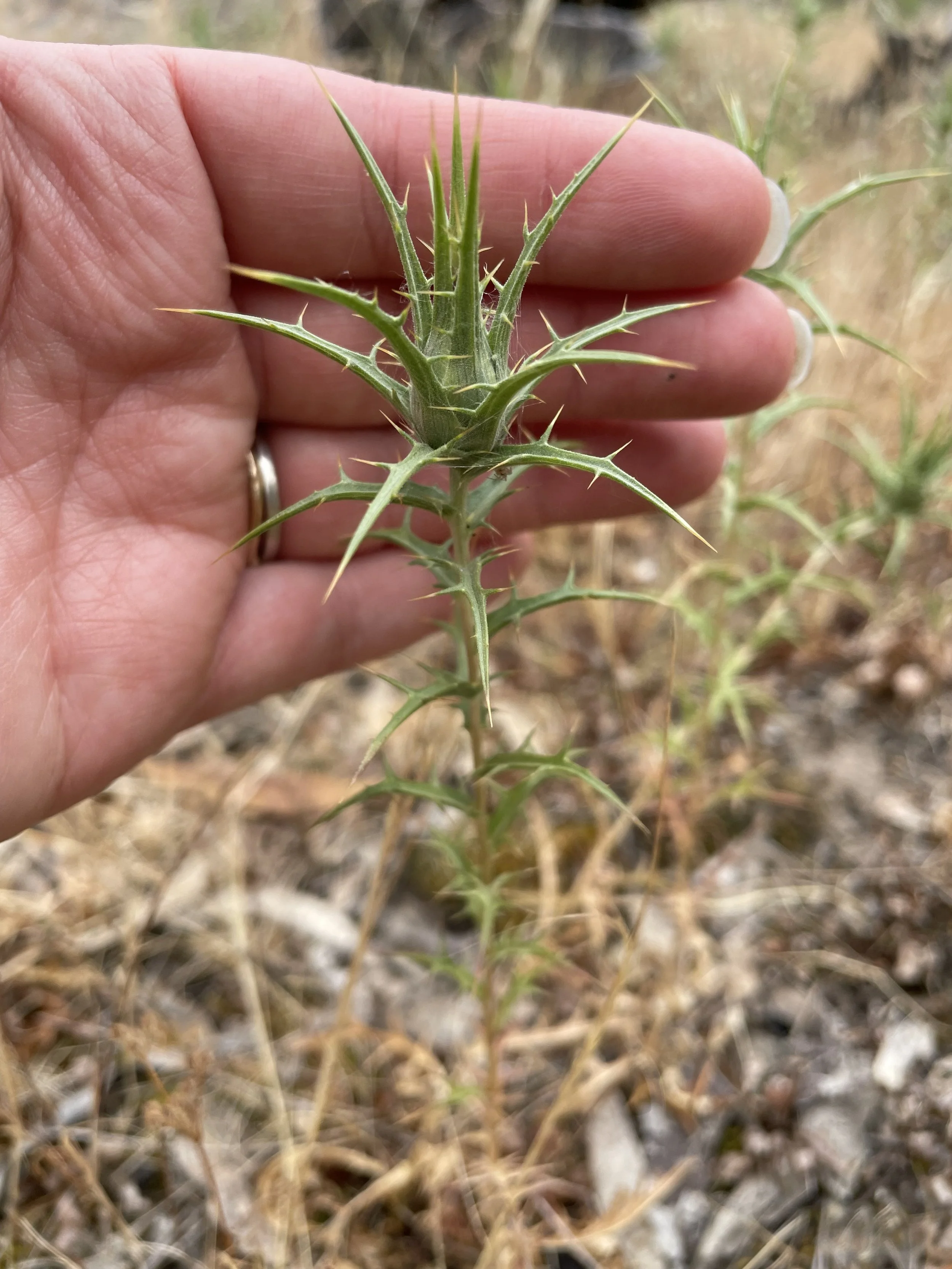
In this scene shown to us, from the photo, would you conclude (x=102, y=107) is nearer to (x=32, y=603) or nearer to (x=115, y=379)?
(x=115, y=379)

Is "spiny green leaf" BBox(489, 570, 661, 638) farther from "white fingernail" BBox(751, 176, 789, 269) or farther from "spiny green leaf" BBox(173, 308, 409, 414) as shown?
"white fingernail" BBox(751, 176, 789, 269)

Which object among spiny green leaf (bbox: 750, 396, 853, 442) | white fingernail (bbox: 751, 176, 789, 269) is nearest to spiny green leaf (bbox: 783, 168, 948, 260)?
white fingernail (bbox: 751, 176, 789, 269)

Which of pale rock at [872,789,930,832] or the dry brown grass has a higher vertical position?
pale rock at [872,789,930,832]

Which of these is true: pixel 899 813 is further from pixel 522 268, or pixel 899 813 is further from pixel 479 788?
pixel 522 268

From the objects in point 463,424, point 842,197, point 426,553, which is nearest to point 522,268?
point 463,424

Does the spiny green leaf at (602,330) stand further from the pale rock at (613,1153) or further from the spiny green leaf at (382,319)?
the pale rock at (613,1153)

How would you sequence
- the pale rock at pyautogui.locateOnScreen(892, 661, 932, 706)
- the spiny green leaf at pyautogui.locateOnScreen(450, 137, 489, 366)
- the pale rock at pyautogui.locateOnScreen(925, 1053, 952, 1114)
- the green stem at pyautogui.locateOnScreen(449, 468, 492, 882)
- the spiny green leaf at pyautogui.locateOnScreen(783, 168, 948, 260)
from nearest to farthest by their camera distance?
the spiny green leaf at pyautogui.locateOnScreen(450, 137, 489, 366), the green stem at pyautogui.locateOnScreen(449, 468, 492, 882), the spiny green leaf at pyautogui.locateOnScreen(783, 168, 948, 260), the pale rock at pyautogui.locateOnScreen(925, 1053, 952, 1114), the pale rock at pyautogui.locateOnScreen(892, 661, 932, 706)

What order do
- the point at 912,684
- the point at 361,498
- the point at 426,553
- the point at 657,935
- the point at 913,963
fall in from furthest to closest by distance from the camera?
the point at 912,684, the point at 657,935, the point at 913,963, the point at 426,553, the point at 361,498
